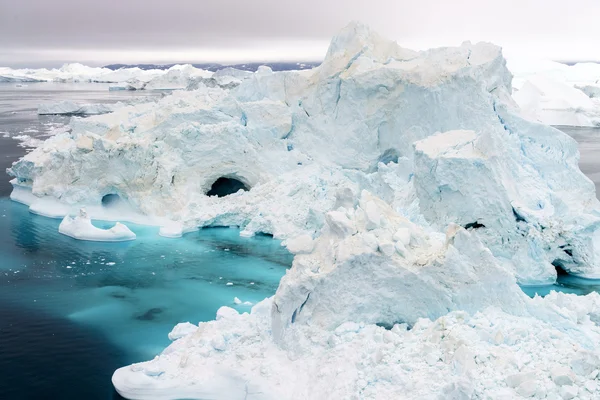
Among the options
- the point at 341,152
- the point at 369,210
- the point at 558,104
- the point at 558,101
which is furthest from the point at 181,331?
the point at 558,101

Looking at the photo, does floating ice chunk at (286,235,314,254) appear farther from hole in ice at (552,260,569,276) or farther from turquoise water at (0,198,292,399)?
hole in ice at (552,260,569,276)

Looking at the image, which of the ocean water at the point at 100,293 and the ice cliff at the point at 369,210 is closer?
the ice cliff at the point at 369,210

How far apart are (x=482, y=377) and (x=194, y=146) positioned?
1191 cm

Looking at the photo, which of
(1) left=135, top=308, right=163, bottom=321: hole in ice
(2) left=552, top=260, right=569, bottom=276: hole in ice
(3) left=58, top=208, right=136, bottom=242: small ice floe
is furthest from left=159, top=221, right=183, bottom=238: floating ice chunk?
(2) left=552, top=260, right=569, bottom=276: hole in ice

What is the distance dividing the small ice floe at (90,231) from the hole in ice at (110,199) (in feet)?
6.05

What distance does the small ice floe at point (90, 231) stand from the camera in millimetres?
14500

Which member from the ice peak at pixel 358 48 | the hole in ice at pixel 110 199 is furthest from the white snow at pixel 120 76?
the hole in ice at pixel 110 199

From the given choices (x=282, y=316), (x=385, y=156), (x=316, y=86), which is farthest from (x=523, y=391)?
(x=316, y=86)

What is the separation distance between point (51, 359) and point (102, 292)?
295cm

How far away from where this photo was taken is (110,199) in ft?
56.1

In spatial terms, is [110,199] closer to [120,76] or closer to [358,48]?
[358,48]

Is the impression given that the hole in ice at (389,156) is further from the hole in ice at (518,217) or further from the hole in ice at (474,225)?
the hole in ice at (518,217)

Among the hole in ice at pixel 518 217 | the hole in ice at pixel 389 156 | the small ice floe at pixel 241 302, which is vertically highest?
the hole in ice at pixel 389 156

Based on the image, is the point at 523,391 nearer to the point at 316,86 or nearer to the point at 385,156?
the point at 385,156
